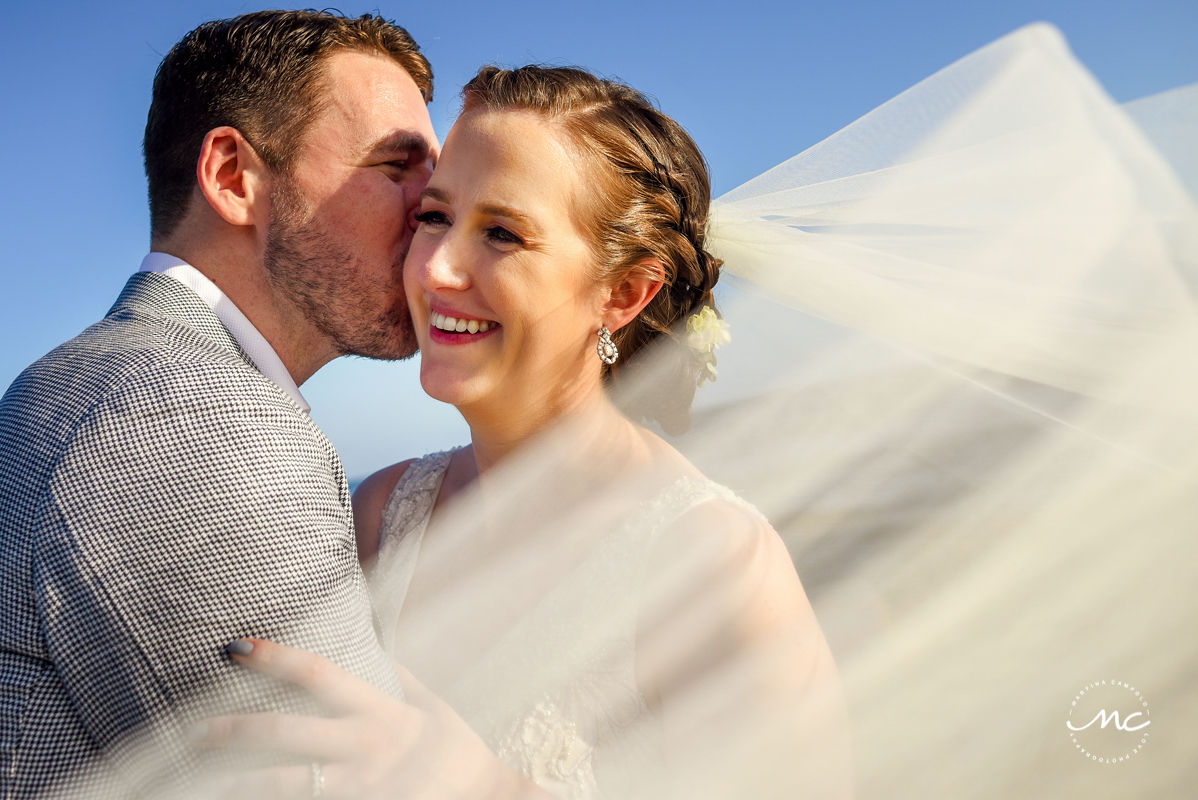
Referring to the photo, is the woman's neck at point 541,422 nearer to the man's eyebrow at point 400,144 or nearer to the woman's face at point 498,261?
the woman's face at point 498,261

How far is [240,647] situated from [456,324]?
1.38 m

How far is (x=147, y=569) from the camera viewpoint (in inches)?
53.6

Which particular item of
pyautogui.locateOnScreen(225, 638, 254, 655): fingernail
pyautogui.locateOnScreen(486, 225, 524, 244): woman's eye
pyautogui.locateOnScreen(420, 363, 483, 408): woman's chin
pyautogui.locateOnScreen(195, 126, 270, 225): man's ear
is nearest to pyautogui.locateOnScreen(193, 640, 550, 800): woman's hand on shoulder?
pyautogui.locateOnScreen(225, 638, 254, 655): fingernail

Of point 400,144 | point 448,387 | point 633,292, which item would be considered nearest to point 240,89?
point 400,144

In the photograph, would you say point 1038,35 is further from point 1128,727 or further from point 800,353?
point 1128,727

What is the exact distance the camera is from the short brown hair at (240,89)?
108 inches

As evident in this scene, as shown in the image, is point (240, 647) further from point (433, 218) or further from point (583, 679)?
point (433, 218)

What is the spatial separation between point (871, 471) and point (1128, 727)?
1274 millimetres

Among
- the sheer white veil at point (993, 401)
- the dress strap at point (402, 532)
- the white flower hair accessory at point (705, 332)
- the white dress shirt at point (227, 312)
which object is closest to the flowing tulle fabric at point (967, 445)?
the sheer white veil at point (993, 401)

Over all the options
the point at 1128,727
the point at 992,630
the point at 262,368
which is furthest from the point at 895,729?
the point at 262,368

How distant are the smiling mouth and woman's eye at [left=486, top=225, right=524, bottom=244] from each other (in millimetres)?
259

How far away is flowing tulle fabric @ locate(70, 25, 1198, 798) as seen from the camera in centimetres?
279

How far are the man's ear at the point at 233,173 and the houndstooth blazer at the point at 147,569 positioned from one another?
128 centimetres

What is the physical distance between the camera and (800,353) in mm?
3490
